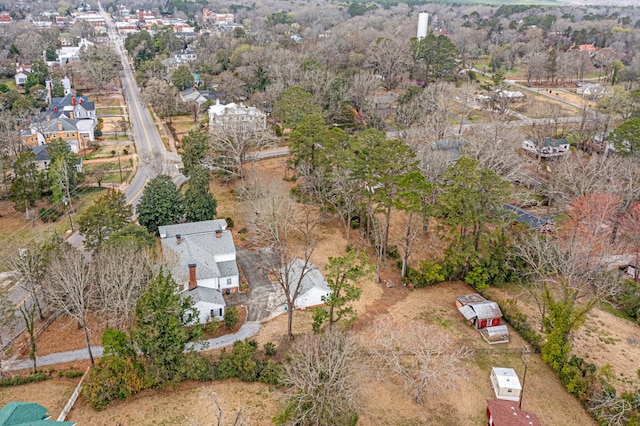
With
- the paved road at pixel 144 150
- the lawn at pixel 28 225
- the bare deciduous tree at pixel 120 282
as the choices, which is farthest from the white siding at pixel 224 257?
the paved road at pixel 144 150

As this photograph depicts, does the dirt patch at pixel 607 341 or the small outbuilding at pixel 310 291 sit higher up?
the small outbuilding at pixel 310 291

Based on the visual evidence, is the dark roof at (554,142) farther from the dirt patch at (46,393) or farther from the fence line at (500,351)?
the dirt patch at (46,393)

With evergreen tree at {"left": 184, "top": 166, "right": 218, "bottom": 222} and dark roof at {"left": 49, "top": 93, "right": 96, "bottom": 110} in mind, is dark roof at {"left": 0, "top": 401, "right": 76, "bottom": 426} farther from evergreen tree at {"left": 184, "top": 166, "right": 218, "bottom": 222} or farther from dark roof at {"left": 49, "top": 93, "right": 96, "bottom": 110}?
dark roof at {"left": 49, "top": 93, "right": 96, "bottom": 110}

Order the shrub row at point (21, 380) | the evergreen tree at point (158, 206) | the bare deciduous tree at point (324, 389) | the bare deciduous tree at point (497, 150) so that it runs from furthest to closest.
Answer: the bare deciduous tree at point (497, 150)
the evergreen tree at point (158, 206)
the shrub row at point (21, 380)
the bare deciduous tree at point (324, 389)

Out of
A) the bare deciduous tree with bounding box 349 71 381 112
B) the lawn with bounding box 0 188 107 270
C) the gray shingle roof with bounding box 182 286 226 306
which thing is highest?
the bare deciduous tree with bounding box 349 71 381 112

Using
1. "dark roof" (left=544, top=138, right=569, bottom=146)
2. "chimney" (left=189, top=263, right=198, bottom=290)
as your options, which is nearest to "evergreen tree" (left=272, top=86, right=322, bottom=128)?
"chimney" (left=189, top=263, right=198, bottom=290)

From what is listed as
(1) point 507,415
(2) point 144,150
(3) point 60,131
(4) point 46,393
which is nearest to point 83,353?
(4) point 46,393
